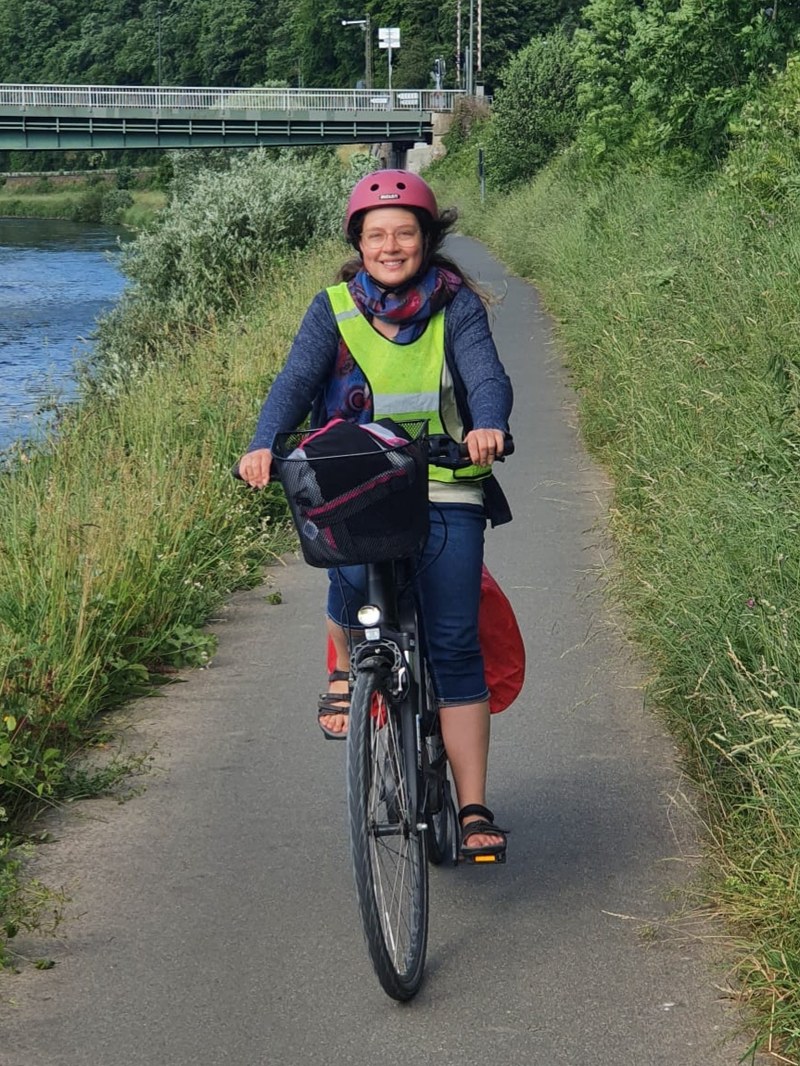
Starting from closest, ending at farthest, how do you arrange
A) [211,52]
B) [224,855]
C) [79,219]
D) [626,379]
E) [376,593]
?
[376,593] → [224,855] → [626,379] → [79,219] → [211,52]

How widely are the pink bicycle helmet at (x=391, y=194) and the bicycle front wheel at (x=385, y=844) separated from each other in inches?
43.7

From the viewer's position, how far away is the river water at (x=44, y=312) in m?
17.6

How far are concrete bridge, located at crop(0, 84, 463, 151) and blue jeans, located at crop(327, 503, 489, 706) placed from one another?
62709 millimetres

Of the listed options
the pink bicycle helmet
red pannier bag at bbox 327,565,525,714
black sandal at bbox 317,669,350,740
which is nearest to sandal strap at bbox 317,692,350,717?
black sandal at bbox 317,669,350,740

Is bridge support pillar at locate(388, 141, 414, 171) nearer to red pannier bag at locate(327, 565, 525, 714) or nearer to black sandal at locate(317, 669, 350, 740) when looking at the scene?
red pannier bag at locate(327, 565, 525, 714)

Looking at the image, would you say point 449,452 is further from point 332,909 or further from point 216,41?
point 216,41

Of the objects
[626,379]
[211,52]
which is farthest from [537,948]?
[211,52]

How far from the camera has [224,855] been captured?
473 centimetres

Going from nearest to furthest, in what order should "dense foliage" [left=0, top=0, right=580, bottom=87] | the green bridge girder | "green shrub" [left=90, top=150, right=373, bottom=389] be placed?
1. "green shrub" [left=90, top=150, right=373, bottom=389]
2. the green bridge girder
3. "dense foliage" [left=0, top=0, right=580, bottom=87]

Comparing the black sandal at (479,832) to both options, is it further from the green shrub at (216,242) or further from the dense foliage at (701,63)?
the green shrub at (216,242)

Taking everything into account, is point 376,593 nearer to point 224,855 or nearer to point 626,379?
point 224,855

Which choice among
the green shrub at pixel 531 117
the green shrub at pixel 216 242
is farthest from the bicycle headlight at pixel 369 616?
the green shrub at pixel 531 117

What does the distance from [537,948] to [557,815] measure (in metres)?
0.96

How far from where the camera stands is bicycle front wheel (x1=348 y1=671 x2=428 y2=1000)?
3.48m
